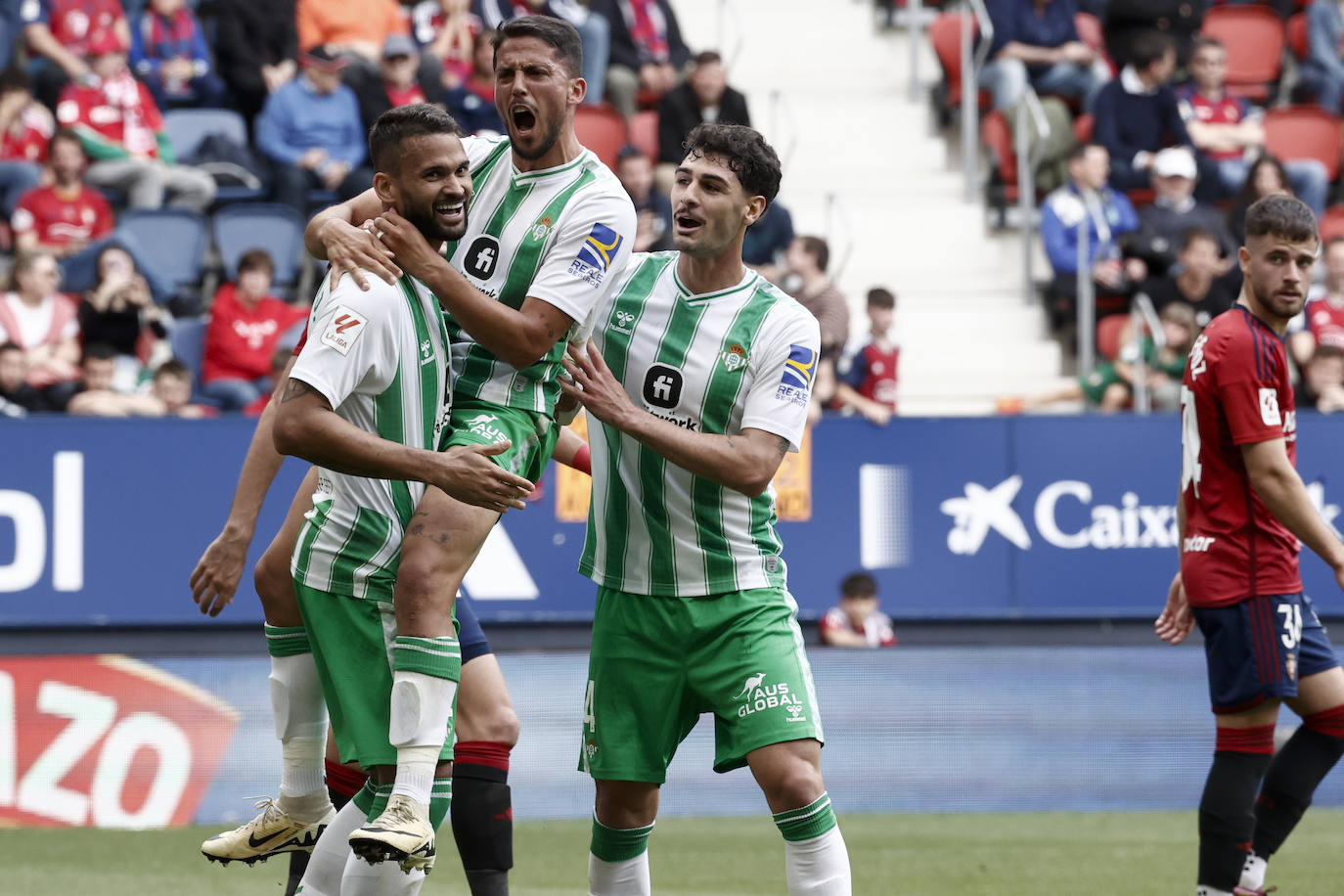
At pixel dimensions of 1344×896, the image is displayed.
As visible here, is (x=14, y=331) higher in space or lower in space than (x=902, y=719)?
higher

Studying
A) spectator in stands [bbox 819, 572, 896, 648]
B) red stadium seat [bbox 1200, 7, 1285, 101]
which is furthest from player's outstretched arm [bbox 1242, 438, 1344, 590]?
red stadium seat [bbox 1200, 7, 1285, 101]

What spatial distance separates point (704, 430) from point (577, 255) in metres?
0.64

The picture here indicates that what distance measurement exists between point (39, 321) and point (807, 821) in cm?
780

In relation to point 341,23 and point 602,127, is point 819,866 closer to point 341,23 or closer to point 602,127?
point 602,127

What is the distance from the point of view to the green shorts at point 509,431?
15.7 feet

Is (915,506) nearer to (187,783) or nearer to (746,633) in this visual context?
(187,783)

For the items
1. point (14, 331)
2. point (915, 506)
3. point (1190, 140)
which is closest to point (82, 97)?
point (14, 331)

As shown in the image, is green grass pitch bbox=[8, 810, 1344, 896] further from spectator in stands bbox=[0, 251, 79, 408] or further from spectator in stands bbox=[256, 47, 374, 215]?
spectator in stands bbox=[256, 47, 374, 215]

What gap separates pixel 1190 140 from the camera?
1462 centimetres

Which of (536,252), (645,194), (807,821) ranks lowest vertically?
(807,821)

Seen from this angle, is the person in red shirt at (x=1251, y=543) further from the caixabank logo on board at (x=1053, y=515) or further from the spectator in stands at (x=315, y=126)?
the spectator in stands at (x=315, y=126)

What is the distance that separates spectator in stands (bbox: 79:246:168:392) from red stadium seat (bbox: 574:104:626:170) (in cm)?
388

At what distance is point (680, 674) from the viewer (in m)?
5.16

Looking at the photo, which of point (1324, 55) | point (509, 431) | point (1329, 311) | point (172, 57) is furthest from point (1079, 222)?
point (509, 431)
